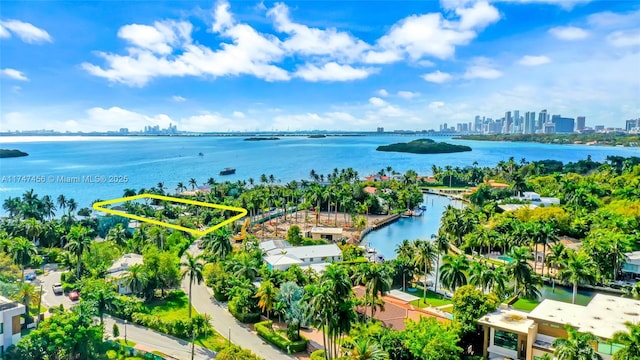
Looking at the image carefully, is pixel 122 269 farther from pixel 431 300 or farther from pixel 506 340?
pixel 506 340

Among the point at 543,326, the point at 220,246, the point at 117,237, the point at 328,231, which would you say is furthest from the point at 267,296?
the point at 328,231

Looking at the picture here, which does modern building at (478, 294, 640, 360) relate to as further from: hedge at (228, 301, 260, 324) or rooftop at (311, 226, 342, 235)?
rooftop at (311, 226, 342, 235)

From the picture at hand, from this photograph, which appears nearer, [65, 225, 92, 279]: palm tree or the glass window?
the glass window

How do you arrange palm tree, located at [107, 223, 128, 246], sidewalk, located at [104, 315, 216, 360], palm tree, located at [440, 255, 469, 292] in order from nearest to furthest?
sidewalk, located at [104, 315, 216, 360] → palm tree, located at [440, 255, 469, 292] → palm tree, located at [107, 223, 128, 246]

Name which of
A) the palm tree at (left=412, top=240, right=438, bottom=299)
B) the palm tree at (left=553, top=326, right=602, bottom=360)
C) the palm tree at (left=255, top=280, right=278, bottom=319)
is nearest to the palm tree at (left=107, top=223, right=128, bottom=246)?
the palm tree at (left=255, top=280, right=278, bottom=319)

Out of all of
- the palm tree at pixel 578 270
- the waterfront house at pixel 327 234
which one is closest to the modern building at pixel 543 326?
the palm tree at pixel 578 270

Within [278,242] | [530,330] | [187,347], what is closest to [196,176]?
[278,242]
